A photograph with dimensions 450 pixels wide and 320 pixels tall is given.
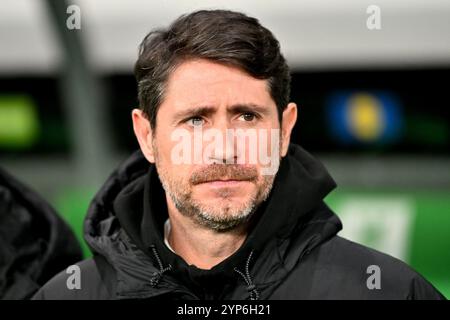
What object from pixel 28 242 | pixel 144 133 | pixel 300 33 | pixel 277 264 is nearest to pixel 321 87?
pixel 300 33

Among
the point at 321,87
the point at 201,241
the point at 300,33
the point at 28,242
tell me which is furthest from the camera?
the point at 321,87

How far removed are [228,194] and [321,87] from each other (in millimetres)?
7337

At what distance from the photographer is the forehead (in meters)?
2.07

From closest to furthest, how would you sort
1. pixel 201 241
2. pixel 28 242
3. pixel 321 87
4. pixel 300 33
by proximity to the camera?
1. pixel 201 241
2. pixel 28 242
3. pixel 300 33
4. pixel 321 87

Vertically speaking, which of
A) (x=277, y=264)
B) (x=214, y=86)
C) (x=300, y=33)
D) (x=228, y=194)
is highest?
(x=214, y=86)

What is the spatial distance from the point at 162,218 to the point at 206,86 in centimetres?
41

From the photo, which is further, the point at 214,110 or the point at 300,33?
the point at 300,33

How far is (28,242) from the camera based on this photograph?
2.78 metres

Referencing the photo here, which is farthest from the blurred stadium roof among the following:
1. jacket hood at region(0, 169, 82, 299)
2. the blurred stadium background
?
jacket hood at region(0, 169, 82, 299)

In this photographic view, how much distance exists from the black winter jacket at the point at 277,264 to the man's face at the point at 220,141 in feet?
0.25

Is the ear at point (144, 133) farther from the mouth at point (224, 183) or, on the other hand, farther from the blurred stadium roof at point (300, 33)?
the blurred stadium roof at point (300, 33)

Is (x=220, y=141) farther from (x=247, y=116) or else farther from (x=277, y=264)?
(x=277, y=264)

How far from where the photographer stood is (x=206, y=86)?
81.7 inches
